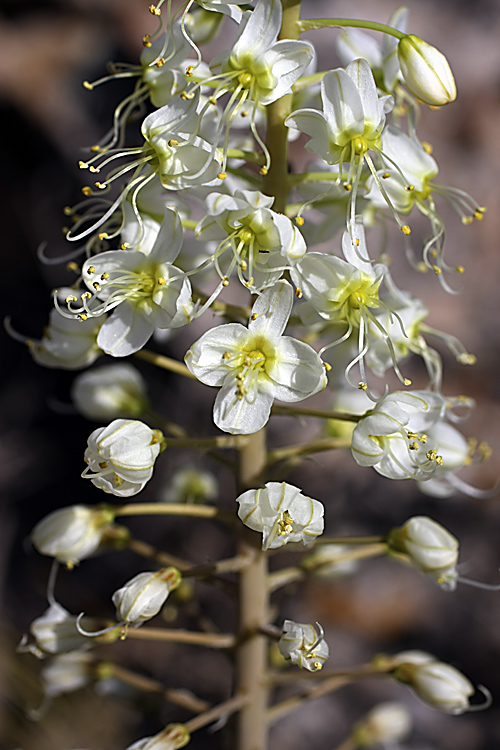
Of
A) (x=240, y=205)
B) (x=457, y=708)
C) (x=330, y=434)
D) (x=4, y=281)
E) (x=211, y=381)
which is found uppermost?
(x=240, y=205)

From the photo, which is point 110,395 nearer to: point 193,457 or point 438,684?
point 438,684

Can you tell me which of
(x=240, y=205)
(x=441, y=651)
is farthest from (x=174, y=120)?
(x=441, y=651)

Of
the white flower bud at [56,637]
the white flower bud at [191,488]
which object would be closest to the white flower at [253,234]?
the white flower bud at [56,637]

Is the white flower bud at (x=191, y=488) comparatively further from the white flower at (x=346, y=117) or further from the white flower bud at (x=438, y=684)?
the white flower at (x=346, y=117)

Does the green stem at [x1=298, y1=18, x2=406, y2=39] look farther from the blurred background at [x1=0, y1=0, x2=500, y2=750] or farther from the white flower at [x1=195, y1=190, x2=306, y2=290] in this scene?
the blurred background at [x1=0, y1=0, x2=500, y2=750]

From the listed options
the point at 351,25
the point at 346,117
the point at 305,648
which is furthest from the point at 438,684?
the point at 351,25

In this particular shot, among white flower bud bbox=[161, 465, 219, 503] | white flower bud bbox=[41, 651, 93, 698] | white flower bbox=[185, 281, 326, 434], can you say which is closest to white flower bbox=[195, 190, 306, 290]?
white flower bbox=[185, 281, 326, 434]

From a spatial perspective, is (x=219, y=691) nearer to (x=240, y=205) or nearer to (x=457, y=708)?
(x=457, y=708)
